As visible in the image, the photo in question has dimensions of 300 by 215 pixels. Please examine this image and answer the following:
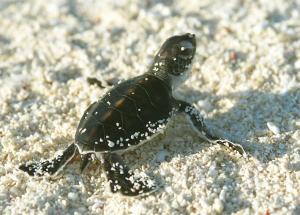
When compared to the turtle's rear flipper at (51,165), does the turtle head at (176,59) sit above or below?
above

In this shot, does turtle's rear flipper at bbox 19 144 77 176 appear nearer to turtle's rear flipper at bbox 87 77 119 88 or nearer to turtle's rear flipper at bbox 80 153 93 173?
turtle's rear flipper at bbox 80 153 93 173

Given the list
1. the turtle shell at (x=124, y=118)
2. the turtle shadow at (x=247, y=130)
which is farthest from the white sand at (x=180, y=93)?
the turtle shell at (x=124, y=118)

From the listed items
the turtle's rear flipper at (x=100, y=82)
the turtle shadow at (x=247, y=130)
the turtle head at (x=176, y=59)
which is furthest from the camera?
the turtle's rear flipper at (x=100, y=82)

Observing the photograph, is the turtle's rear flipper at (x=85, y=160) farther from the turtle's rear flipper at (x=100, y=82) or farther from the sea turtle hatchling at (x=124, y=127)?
the turtle's rear flipper at (x=100, y=82)

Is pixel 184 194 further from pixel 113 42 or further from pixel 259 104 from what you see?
pixel 113 42

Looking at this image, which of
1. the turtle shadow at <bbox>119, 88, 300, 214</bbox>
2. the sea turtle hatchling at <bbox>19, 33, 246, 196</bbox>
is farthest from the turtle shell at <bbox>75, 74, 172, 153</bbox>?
the turtle shadow at <bbox>119, 88, 300, 214</bbox>

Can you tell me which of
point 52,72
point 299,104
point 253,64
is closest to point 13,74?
point 52,72
